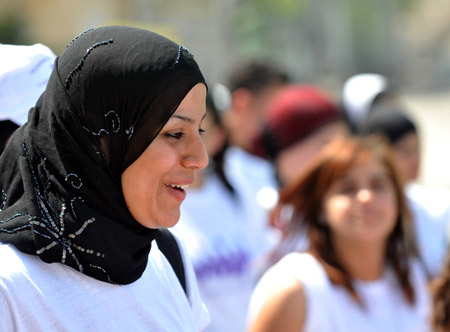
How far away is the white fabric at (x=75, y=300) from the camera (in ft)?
5.99

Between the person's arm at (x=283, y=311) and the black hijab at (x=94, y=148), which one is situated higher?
the black hijab at (x=94, y=148)

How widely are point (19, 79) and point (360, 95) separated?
14.7ft

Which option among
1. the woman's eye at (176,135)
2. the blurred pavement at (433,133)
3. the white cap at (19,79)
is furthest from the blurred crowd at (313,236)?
the blurred pavement at (433,133)

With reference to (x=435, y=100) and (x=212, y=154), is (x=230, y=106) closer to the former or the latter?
(x=212, y=154)

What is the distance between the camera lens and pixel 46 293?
187 centimetres

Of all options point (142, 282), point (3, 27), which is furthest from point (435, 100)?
point (142, 282)

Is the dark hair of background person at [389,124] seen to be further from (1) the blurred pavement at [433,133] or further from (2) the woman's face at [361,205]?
(1) the blurred pavement at [433,133]

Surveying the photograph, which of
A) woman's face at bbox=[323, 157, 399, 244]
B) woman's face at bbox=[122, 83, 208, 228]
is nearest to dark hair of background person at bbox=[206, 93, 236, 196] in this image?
woman's face at bbox=[323, 157, 399, 244]

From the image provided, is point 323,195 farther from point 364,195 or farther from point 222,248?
point 222,248

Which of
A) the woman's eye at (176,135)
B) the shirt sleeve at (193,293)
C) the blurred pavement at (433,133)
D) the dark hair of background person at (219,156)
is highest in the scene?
the woman's eye at (176,135)

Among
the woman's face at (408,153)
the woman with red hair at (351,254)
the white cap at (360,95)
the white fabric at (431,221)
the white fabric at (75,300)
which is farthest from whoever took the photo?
the white cap at (360,95)

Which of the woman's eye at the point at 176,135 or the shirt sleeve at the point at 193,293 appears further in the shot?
the shirt sleeve at the point at 193,293

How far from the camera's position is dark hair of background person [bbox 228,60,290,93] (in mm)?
6459

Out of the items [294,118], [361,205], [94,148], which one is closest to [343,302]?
[361,205]
